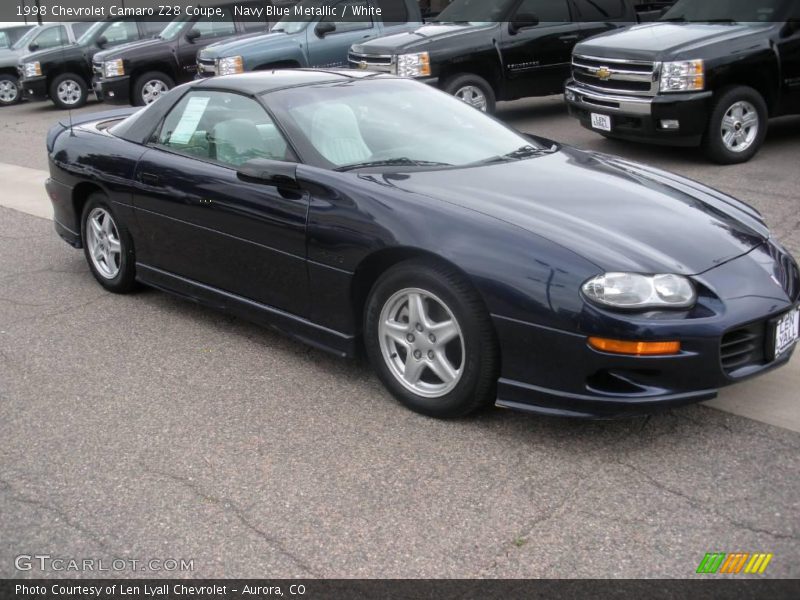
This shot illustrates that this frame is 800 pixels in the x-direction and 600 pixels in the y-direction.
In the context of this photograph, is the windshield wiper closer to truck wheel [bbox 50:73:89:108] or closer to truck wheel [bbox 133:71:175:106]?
truck wheel [bbox 133:71:175:106]

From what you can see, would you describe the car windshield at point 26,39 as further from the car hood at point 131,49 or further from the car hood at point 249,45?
the car hood at point 249,45

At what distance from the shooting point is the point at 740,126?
334 inches

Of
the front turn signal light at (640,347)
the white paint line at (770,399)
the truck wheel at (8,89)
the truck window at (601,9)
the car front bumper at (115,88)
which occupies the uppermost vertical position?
the truck window at (601,9)

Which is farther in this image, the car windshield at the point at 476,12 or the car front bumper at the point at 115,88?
the car front bumper at the point at 115,88

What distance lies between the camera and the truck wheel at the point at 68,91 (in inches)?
670

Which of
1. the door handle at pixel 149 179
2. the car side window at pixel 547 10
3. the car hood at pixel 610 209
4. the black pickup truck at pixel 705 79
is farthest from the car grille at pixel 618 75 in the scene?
the door handle at pixel 149 179

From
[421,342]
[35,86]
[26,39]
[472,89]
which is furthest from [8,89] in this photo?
[421,342]

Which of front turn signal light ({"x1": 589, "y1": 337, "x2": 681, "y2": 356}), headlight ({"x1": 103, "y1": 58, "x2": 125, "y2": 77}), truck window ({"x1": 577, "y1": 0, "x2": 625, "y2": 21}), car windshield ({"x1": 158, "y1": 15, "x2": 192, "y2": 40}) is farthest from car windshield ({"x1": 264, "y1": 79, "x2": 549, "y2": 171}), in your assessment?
car windshield ({"x1": 158, "y1": 15, "x2": 192, "y2": 40})

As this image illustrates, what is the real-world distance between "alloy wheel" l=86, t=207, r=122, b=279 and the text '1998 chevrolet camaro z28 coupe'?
18 cm

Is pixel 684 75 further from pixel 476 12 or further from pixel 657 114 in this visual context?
pixel 476 12

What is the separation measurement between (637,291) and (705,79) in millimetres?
5401

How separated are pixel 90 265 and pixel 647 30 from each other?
5.89m

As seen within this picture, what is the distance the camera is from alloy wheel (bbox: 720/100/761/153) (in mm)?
8383

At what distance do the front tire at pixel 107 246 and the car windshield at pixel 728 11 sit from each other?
247 inches
